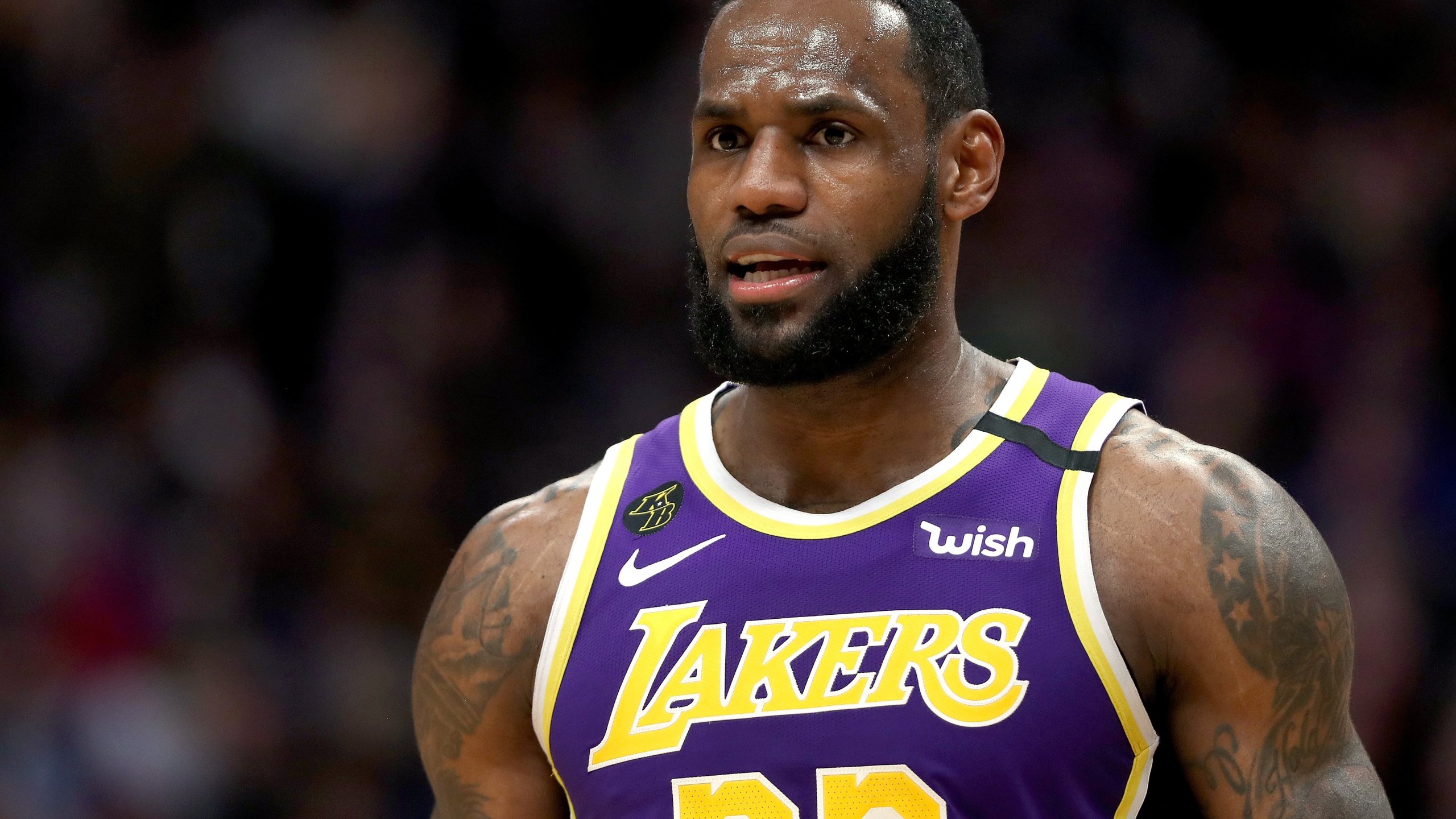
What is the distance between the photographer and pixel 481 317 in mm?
6797

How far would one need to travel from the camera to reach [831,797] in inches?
106

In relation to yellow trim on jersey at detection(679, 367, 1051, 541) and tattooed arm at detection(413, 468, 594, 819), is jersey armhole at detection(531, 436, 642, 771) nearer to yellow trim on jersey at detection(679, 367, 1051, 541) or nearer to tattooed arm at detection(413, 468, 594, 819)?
tattooed arm at detection(413, 468, 594, 819)

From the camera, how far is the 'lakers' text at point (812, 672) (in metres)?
Answer: 2.69

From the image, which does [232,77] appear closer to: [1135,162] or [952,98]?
[1135,162]

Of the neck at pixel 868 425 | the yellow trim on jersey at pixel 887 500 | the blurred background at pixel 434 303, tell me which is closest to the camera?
the yellow trim on jersey at pixel 887 500

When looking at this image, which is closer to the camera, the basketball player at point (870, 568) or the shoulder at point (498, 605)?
the basketball player at point (870, 568)

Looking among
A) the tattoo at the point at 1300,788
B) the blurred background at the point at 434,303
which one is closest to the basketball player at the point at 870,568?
the tattoo at the point at 1300,788

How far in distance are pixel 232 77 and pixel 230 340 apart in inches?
45.1

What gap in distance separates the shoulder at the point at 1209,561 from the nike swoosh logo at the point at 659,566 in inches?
27.8

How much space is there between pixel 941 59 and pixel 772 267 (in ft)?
1.80

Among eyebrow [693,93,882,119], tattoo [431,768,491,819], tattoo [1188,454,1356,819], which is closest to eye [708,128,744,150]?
eyebrow [693,93,882,119]

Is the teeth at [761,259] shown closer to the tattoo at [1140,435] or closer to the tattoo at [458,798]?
the tattoo at [1140,435]

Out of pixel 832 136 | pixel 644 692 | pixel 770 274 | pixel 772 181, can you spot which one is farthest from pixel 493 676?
pixel 832 136

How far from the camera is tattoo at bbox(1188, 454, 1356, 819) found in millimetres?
2604
